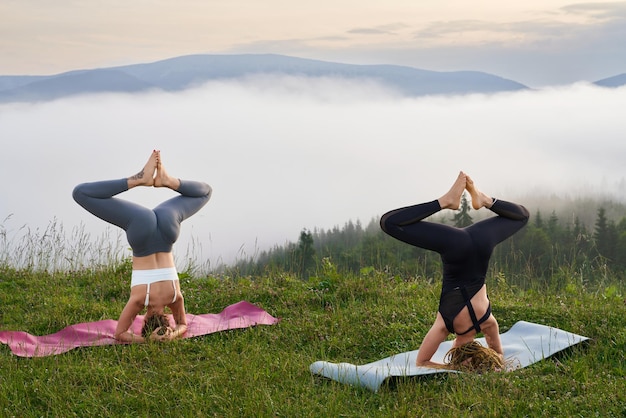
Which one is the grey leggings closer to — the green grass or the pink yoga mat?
the pink yoga mat

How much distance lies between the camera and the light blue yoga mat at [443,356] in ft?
22.5

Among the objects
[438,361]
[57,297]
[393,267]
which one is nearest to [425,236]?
[438,361]

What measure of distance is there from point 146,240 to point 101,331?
3.91ft

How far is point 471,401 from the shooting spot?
631cm

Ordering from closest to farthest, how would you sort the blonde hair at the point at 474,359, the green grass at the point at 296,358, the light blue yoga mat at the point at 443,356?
the green grass at the point at 296,358 → the light blue yoga mat at the point at 443,356 → the blonde hair at the point at 474,359

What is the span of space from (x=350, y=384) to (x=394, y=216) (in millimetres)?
1435

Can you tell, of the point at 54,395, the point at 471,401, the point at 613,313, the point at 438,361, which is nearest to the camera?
the point at 471,401

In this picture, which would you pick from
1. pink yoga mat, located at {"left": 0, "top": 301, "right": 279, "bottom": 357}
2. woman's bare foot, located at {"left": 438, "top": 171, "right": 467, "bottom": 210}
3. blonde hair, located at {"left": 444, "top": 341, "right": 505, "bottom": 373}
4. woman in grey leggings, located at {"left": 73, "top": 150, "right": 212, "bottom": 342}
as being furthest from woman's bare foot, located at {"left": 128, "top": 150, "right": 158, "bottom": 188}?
blonde hair, located at {"left": 444, "top": 341, "right": 505, "bottom": 373}

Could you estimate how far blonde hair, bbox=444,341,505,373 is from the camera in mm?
7137

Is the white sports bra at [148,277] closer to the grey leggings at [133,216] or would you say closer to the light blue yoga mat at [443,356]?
the grey leggings at [133,216]

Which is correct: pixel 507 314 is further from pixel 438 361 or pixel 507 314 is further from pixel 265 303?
pixel 265 303

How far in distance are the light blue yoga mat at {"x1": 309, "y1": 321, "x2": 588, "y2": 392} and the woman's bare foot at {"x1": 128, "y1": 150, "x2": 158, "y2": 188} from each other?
253 centimetres

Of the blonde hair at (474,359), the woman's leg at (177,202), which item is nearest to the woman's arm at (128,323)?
the woman's leg at (177,202)

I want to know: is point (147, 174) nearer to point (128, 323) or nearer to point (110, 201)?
point (110, 201)
